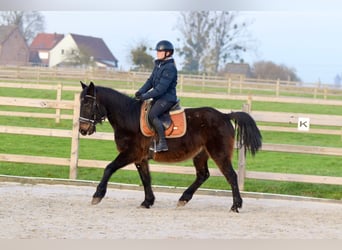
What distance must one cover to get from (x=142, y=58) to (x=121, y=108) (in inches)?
1342

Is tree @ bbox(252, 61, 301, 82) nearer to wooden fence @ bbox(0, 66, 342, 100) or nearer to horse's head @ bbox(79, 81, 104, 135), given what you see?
wooden fence @ bbox(0, 66, 342, 100)

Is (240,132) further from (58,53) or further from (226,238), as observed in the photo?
(58,53)

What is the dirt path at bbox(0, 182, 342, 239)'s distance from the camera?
6422 millimetres

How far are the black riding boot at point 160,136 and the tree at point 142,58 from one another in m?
34.0

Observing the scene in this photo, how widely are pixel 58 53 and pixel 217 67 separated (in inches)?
753

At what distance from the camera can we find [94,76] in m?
30.9

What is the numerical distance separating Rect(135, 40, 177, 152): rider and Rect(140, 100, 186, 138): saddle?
0.24 feet

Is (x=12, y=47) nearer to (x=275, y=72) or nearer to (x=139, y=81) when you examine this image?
(x=275, y=72)

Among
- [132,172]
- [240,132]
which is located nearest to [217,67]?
[132,172]

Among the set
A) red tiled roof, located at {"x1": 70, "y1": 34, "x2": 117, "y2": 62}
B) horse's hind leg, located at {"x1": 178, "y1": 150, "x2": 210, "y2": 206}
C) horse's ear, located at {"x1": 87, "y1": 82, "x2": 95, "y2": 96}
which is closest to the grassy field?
horse's hind leg, located at {"x1": 178, "y1": 150, "x2": 210, "y2": 206}

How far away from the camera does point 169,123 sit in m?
8.28

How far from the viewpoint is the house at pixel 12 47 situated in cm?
4094

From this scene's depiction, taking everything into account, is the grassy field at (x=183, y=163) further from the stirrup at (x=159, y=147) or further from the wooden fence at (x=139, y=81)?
the wooden fence at (x=139, y=81)

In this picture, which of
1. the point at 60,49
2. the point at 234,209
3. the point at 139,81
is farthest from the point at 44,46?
the point at 234,209
